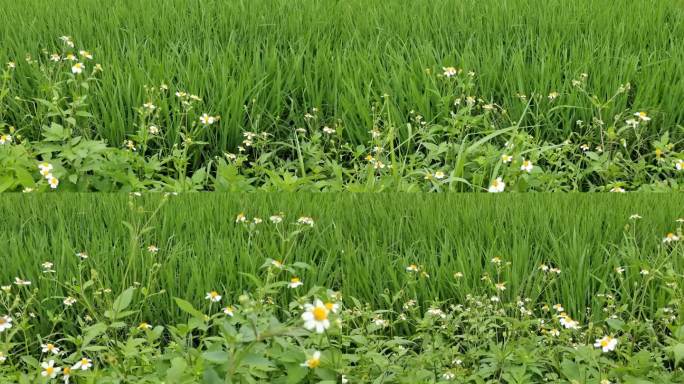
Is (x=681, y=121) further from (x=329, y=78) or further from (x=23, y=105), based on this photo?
(x=23, y=105)

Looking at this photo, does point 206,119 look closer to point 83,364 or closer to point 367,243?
point 367,243

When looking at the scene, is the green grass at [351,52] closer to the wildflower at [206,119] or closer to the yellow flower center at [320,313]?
the wildflower at [206,119]

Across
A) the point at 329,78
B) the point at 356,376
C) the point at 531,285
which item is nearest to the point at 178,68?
the point at 329,78

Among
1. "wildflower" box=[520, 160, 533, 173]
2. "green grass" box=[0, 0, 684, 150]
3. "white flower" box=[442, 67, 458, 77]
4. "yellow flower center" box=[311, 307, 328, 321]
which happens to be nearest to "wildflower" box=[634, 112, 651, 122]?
"green grass" box=[0, 0, 684, 150]

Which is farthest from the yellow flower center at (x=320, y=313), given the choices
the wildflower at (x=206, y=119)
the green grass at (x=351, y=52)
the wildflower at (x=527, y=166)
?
the green grass at (x=351, y=52)

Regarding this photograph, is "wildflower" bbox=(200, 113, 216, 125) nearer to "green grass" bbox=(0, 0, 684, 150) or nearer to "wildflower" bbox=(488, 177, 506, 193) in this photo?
"green grass" bbox=(0, 0, 684, 150)

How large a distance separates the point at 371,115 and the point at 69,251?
197cm

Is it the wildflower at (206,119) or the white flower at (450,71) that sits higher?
the white flower at (450,71)

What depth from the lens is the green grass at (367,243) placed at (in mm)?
3102

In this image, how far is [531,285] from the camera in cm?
320

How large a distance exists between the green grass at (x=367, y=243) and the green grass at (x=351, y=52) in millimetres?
991

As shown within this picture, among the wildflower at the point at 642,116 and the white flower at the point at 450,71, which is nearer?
the wildflower at the point at 642,116

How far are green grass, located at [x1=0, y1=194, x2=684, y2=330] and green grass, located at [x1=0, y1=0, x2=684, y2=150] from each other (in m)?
0.99

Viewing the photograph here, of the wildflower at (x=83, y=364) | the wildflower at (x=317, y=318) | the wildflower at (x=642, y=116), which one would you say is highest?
the wildflower at (x=317, y=318)
